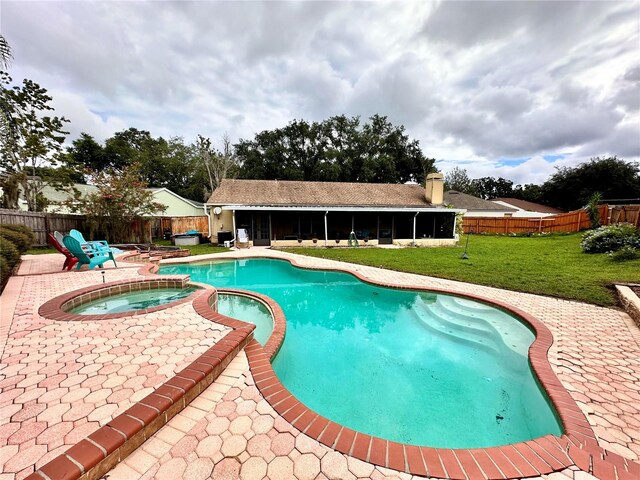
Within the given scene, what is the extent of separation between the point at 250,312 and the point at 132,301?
100 inches

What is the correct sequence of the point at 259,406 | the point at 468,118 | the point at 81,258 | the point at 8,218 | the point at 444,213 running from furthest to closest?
the point at 468,118, the point at 444,213, the point at 8,218, the point at 81,258, the point at 259,406

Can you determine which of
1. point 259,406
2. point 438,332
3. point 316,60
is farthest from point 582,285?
point 316,60

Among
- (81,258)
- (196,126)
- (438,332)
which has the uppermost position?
(196,126)

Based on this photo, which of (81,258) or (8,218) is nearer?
(81,258)

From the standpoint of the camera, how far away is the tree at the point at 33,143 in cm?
1310

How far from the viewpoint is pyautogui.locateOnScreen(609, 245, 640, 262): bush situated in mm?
8742

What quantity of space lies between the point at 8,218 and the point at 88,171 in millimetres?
4125

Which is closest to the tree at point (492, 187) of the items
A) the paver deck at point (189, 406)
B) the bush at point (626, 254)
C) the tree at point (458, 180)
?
the tree at point (458, 180)

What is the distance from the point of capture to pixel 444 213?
56.7ft

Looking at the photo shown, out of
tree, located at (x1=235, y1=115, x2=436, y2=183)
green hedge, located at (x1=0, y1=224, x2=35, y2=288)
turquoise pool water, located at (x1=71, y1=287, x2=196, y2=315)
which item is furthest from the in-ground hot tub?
tree, located at (x1=235, y1=115, x2=436, y2=183)

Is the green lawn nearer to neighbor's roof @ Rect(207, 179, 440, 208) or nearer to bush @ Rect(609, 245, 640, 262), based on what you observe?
bush @ Rect(609, 245, 640, 262)

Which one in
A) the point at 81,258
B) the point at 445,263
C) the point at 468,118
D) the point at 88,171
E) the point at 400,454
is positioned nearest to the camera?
the point at 400,454

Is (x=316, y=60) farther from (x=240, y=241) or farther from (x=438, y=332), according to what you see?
(x=438, y=332)

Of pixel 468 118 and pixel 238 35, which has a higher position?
pixel 468 118
